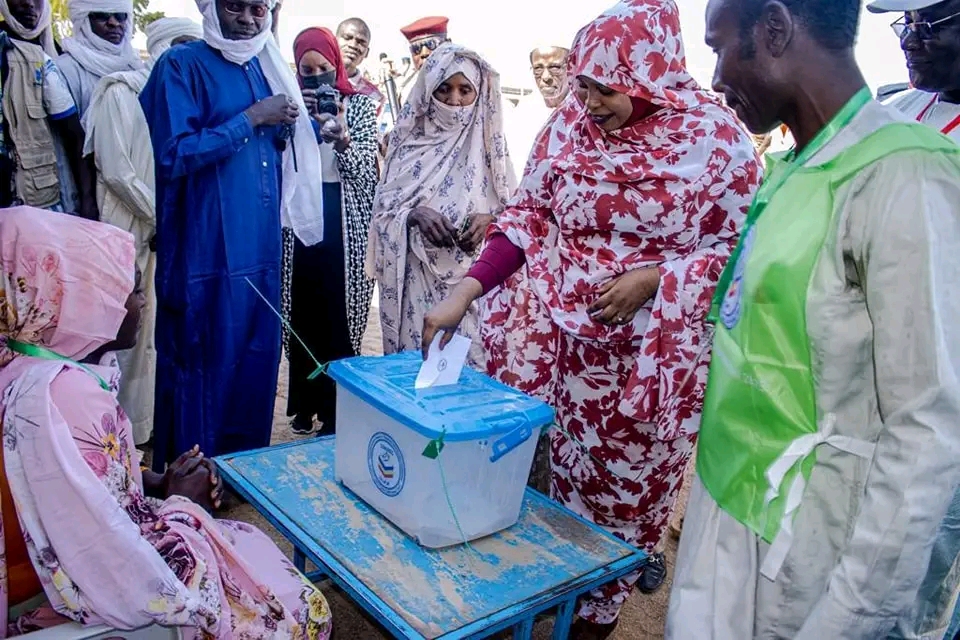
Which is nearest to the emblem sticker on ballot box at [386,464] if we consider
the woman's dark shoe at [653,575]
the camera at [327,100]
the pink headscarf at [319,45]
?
the woman's dark shoe at [653,575]

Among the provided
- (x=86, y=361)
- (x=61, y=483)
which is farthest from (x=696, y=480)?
(x=86, y=361)

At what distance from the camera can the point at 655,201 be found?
67.9 inches

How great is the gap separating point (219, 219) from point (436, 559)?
70.4 inches

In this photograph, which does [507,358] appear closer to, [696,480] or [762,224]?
[696,480]

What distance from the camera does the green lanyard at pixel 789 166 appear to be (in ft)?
3.31

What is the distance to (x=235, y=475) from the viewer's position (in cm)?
175

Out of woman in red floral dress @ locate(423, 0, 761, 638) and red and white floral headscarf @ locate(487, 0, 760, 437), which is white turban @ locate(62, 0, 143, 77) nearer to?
woman in red floral dress @ locate(423, 0, 761, 638)

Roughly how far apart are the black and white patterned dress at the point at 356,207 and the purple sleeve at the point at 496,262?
1632 mm

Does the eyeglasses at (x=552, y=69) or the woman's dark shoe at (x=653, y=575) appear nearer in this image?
the woman's dark shoe at (x=653, y=575)

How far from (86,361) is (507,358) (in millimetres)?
1073

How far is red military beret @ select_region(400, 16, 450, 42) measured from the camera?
13.1 ft

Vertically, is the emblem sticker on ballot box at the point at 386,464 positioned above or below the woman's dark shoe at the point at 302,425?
above

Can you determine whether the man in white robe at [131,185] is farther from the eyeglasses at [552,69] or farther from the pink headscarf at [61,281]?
the eyeglasses at [552,69]

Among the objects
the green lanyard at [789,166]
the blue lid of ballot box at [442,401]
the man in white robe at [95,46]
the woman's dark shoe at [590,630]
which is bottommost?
the woman's dark shoe at [590,630]
